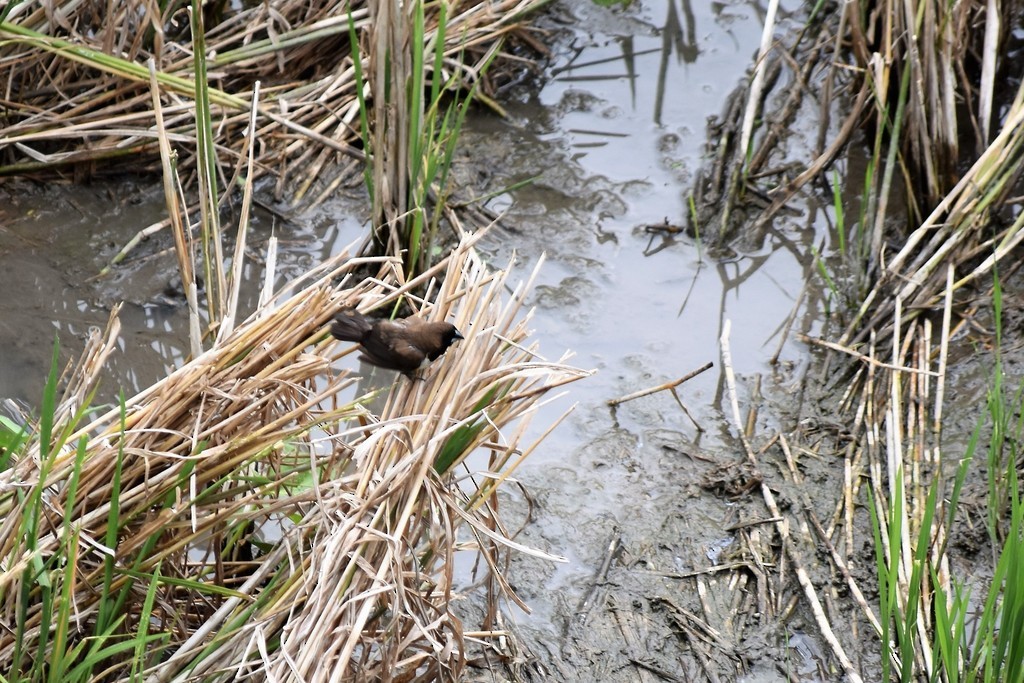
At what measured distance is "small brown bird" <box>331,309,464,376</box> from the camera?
224 cm

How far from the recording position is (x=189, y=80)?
413 centimetres

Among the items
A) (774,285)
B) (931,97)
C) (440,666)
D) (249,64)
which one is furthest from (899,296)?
(249,64)

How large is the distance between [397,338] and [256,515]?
19.4 inches

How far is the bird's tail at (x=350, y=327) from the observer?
7.34ft

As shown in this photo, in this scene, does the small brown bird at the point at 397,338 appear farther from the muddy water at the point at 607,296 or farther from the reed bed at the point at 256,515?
the muddy water at the point at 607,296

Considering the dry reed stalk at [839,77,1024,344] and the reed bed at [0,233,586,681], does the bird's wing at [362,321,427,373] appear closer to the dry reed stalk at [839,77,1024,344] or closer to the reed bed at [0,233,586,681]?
the reed bed at [0,233,586,681]

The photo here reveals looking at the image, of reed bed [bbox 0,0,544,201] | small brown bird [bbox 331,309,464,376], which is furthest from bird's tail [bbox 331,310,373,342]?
reed bed [bbox 0,0,544,201]

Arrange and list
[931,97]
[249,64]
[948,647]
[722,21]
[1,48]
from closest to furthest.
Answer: [948,647] → [931,97] → [1,48] → [249,64] → [722,21]

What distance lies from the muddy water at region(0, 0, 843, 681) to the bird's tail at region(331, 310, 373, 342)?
39.6 inches

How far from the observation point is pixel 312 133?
13.6ft

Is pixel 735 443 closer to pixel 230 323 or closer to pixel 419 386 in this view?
pixel 419 386

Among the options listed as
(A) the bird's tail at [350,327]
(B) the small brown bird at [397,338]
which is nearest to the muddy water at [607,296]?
(B) the small brown bird at [397,338]

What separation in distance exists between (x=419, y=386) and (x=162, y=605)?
72 cm

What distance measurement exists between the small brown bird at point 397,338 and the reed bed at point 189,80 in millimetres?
1934
